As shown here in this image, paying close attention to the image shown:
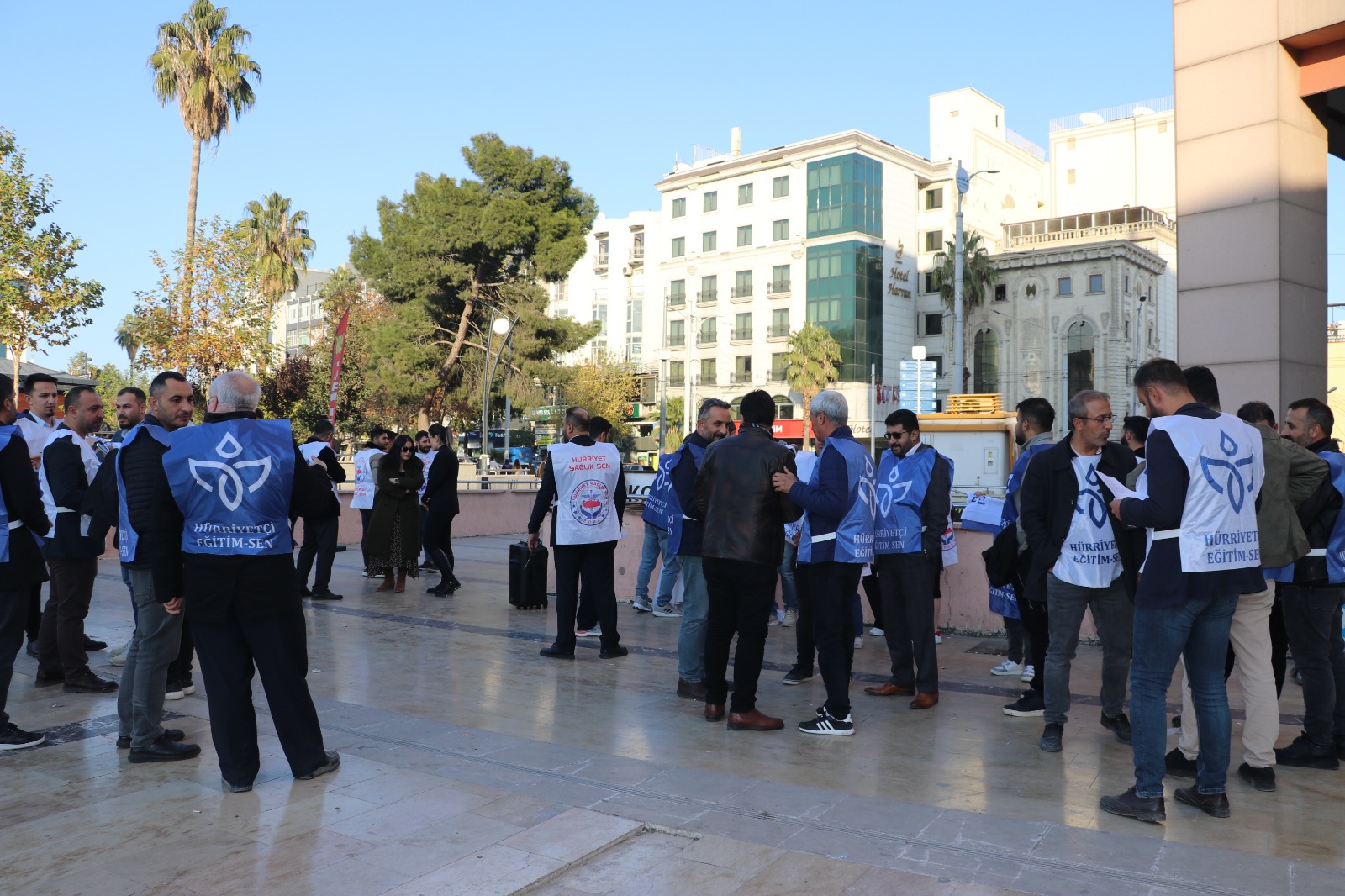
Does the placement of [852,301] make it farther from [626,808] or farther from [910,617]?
[626,808]

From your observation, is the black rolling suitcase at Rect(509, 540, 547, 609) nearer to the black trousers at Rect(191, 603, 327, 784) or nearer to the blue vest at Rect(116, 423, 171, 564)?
the blue vest at Rect(116, 423, 171, 564)

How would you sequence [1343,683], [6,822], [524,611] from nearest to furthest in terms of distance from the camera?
1. [6,822]
2. [1343,683]
3. [524,611]

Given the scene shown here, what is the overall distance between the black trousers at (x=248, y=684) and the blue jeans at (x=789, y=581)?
200 inches

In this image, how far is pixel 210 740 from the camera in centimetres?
555

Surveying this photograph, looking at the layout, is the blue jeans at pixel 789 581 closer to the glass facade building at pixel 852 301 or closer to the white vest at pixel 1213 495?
the white vest at pixel 1213 495

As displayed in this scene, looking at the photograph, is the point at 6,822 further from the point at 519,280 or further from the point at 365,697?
the point at 519,280

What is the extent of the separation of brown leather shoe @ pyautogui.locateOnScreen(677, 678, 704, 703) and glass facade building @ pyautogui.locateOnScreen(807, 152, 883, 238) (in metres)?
55.4

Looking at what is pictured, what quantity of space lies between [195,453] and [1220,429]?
443cm

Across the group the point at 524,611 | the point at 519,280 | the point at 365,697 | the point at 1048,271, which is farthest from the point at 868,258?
the point at 365,697

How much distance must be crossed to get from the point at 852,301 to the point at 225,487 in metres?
57.4

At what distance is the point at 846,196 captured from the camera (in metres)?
59.3

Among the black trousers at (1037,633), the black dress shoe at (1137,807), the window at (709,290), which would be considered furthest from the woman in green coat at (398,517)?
the window at (709,290)

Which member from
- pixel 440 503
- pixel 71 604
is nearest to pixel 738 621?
pixel 71 604

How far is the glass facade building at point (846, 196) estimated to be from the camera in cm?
5916
